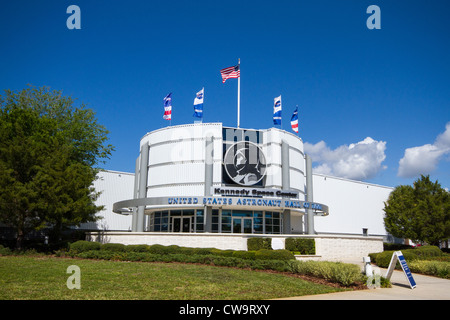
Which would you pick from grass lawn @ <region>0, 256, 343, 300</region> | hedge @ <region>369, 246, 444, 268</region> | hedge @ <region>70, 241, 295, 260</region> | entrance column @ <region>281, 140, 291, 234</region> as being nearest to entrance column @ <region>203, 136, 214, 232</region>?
entrance column @ <region>281, 140, 291, 234</region>

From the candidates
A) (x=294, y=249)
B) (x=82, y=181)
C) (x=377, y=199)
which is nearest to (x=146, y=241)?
(x=82, y=181)

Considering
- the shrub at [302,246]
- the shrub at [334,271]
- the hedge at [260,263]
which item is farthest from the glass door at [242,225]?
the shrub at [334,271]

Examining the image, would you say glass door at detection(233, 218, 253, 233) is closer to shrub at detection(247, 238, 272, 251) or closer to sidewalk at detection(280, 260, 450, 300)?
shrub at detection(247, 238, 272, 251)

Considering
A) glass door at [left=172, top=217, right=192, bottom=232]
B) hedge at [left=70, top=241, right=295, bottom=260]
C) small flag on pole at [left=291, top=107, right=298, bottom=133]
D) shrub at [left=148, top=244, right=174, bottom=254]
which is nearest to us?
hedge at [left=70, top=241, right=295, bottom=260]

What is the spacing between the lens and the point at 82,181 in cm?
2825

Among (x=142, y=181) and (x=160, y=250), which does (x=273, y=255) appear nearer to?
(x=160, y=250)

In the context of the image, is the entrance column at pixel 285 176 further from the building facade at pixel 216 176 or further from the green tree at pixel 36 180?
the green tree at pixel 36 180

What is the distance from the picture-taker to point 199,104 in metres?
40.1

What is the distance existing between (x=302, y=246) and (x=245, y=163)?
13.3m

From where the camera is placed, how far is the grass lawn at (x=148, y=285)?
11.0 metres

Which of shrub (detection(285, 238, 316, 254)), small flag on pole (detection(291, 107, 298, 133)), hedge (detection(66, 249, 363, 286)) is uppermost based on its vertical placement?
small flag on pole (detection(291, 107, 298, 133))

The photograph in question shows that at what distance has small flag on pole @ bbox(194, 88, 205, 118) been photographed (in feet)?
131

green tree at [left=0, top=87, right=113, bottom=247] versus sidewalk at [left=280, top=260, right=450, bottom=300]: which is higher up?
green tree at [left=0, top=87, right=113, bottom=247]

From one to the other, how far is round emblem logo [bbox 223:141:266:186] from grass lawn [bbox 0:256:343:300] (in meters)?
20.6
